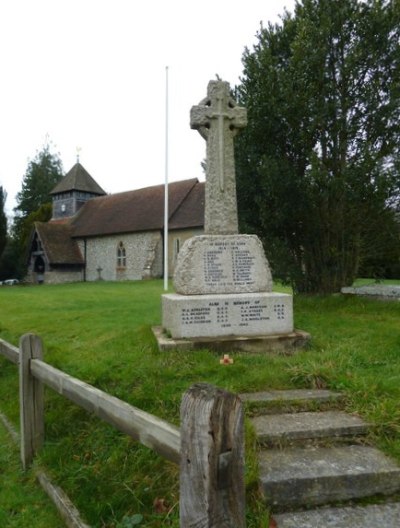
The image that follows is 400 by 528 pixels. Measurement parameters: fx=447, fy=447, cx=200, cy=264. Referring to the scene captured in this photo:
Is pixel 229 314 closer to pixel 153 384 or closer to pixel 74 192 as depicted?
pixel 153 384

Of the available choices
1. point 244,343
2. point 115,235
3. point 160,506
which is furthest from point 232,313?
point 115,235

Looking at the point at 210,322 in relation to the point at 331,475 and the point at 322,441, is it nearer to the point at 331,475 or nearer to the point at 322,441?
the point at 322,441

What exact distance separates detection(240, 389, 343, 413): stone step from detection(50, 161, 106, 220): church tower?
126 feet

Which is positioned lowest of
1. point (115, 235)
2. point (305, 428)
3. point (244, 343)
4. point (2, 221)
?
point (305, 428)

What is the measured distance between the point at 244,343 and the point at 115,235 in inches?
1143

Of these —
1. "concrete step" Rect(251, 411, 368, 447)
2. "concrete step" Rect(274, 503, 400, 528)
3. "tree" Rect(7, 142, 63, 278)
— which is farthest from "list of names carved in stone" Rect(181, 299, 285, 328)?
"tree" Rect(7, 142, 63, 278)

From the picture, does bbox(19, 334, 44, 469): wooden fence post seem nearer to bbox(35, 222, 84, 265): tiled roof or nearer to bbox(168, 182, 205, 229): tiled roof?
bbox(168, 182, 205, 229): tiled roof

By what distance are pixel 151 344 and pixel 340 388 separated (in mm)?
2427

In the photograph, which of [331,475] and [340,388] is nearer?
[331,475]

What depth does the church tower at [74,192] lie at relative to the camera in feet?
132

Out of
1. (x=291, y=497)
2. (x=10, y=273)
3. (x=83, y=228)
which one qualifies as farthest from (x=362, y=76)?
(x=10, y=273)

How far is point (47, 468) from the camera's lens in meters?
3.62

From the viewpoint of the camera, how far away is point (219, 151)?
6133 millimetres

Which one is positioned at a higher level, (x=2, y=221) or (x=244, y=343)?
(x=2, y=221)
